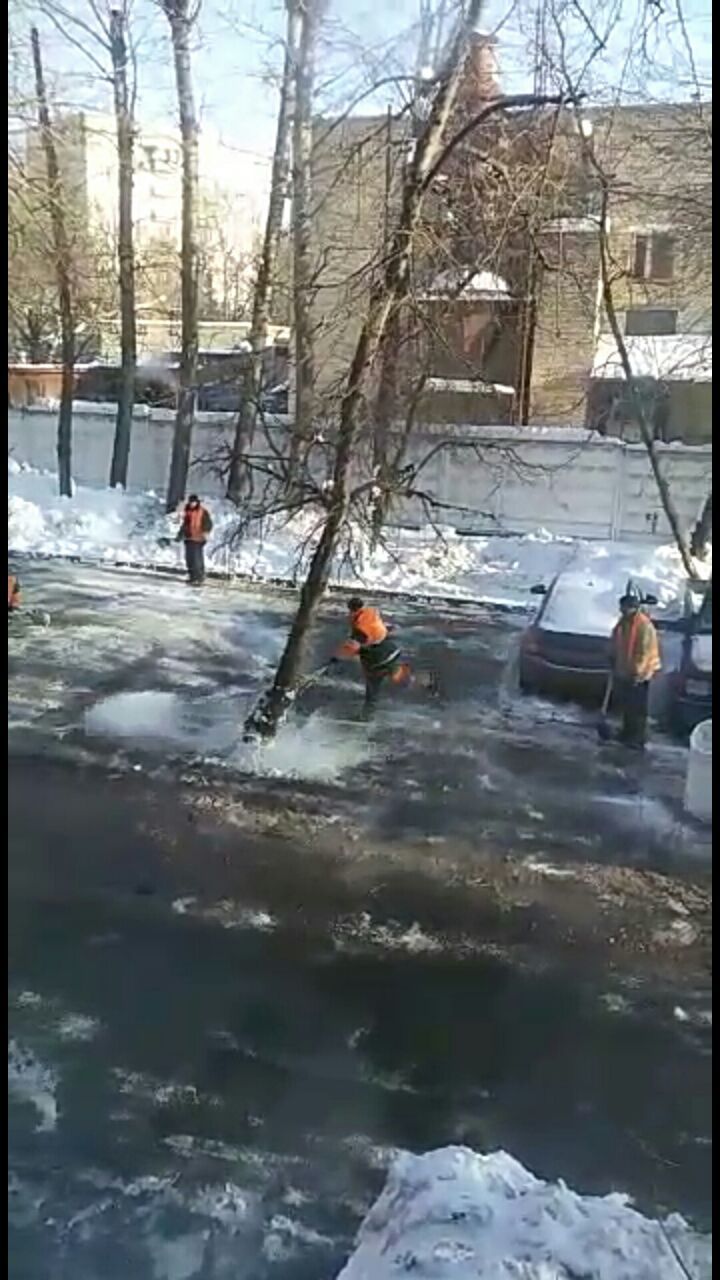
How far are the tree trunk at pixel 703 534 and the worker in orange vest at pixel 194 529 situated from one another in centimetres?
124

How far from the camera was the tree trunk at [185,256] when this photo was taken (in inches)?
70.2

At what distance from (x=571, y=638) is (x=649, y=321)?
872 millimetres

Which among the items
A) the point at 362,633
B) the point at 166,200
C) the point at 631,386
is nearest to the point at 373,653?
the point at 362,633

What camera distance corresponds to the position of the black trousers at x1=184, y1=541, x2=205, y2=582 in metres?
2.62

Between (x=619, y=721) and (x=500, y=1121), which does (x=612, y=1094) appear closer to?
(x=500, y=1121)

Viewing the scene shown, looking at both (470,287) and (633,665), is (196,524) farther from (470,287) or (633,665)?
(633,665)

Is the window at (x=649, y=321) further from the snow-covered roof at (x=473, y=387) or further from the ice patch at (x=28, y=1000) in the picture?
the ice patch at (x=28, y=1000)

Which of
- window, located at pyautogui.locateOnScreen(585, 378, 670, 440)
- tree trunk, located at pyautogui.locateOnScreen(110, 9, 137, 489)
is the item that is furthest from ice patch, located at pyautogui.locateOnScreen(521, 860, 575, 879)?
tree trunk, located at pyautogui.locateOnScreen(110, 9, 137, 489)

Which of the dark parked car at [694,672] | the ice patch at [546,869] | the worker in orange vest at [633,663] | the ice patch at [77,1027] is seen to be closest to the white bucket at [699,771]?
the dark parked car at [694,672]

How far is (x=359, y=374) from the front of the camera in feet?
7.14

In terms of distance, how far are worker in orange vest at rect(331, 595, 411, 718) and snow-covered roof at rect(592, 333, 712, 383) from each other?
3.16 feet

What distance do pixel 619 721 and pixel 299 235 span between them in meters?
1.20

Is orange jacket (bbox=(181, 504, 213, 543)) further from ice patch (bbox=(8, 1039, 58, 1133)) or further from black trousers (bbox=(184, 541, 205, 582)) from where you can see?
ice patch (bbox=(8, 1039, 58, 1133))

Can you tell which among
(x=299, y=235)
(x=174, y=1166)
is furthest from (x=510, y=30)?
(x=174, y=1166)
